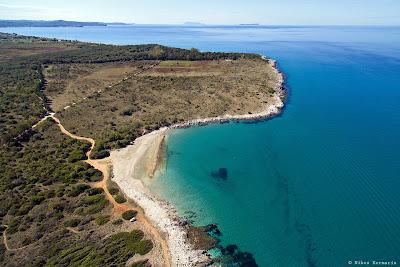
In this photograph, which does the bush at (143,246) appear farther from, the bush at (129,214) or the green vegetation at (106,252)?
the bush at (129,214)

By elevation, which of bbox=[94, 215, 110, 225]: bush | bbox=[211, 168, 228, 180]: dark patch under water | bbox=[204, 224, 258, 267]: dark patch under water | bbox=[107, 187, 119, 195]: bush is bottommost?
bbox=[204, 224, 258, 267]: dark patch under water

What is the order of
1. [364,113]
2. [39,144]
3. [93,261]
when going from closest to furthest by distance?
[93,261]
[39,144]
[364,113]

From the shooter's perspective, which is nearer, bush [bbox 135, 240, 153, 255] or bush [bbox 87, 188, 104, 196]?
bush [bbox 135, 240, 153, 255]

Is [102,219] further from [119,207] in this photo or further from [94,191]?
[94,191]

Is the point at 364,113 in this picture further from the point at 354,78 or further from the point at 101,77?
the point at 101,77

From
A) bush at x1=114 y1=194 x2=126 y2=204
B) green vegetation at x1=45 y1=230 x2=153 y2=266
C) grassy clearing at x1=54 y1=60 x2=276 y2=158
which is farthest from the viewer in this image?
grassy clearing at x1=54 y1=60 x2=276 y2=158

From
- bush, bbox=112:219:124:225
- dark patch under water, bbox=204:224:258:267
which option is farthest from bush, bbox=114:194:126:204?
dark patch under water, bbox=204:224:258:267

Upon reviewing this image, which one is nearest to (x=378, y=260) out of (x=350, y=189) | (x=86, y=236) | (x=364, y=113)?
(x=350, y=189)

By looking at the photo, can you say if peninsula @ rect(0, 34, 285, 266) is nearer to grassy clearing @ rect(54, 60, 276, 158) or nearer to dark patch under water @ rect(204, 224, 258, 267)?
grassy clearing @ rect(54, 60, 276, 158)
